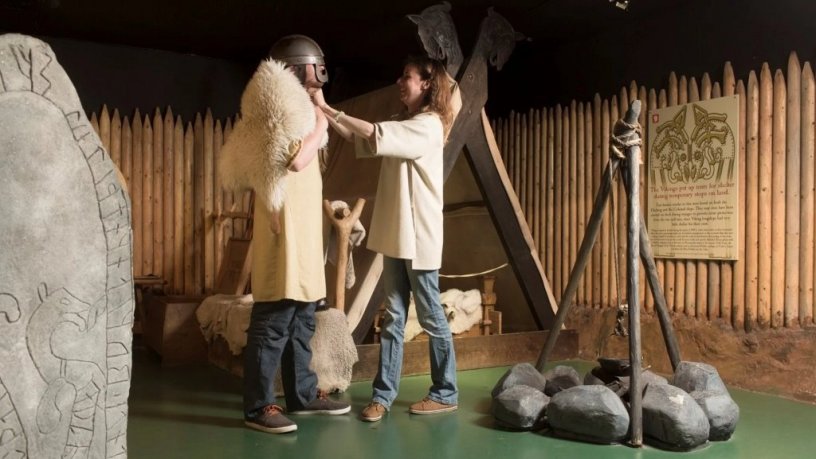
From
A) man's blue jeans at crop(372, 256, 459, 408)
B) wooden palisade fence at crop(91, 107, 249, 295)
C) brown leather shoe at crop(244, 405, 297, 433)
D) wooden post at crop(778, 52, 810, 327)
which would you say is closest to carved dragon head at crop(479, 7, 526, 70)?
wooden post at crop(778, 52, 810, 327)

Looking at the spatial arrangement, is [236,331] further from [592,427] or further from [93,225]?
[93,225]

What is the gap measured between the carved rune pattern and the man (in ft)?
9.29

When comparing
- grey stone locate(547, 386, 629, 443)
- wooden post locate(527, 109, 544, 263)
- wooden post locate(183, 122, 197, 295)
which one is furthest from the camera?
wooden post locate(183, 122, 197, 295)

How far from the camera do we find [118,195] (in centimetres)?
184

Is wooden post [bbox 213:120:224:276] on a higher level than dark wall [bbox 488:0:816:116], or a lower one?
lower

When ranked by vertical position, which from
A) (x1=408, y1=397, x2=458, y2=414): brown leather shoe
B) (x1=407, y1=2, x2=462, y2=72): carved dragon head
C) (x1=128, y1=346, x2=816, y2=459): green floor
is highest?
(x1=407, y1=2, x2=462, y2=72): carved dragon head

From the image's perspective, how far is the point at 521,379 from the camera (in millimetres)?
3760

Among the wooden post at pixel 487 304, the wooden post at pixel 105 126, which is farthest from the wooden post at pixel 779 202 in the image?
the wooden post at pixel 105 126

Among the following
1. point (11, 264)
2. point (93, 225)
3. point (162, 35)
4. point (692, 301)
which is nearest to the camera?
point (11, 264)

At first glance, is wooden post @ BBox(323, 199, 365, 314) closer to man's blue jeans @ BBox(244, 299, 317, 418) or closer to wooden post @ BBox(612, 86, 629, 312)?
man's blue jeans @ BBox(244, 299, 317, 418)

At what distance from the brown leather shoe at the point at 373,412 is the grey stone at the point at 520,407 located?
1.90 ft

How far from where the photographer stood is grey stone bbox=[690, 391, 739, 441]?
3.23m

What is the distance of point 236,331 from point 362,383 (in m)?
0.88

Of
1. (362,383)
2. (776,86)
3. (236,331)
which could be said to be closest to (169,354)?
(236,331)
